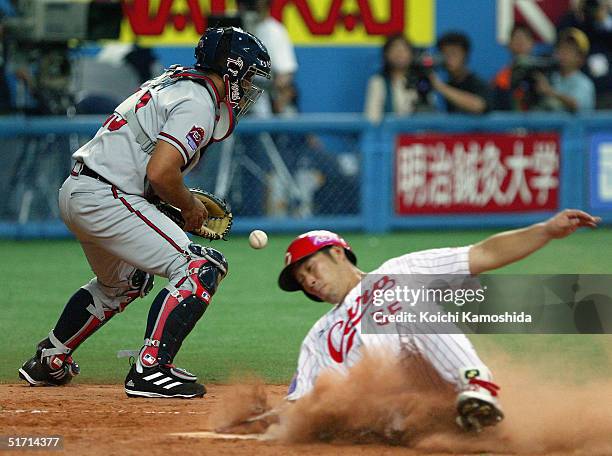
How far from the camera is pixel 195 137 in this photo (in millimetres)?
6078

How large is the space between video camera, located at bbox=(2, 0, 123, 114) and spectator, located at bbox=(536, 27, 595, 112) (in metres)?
5.14

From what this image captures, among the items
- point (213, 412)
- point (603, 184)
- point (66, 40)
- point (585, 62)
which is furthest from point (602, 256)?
point (213, 412)

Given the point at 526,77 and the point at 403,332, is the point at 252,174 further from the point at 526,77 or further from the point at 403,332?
the point at 403,332

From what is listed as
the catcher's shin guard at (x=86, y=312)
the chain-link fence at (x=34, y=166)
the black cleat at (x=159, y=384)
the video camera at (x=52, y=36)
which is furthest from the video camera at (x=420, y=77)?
the black cleat at (x=159, y=384)

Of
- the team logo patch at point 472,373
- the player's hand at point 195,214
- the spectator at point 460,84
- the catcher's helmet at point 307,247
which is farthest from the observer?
the spectator at point 460,84

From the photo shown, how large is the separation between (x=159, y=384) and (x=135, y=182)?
1050mm

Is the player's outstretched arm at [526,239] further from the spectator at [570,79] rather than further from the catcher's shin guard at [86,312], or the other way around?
the spectator at [570,79]

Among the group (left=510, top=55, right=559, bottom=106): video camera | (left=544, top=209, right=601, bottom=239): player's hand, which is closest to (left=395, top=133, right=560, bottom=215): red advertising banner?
(left=510, top=55, right=559, bottom=106): video camera

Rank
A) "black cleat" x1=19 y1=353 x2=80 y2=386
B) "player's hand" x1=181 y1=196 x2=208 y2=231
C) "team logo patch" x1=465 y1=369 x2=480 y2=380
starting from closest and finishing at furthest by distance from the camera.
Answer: "team logo patch" x1=465 y1=369 x2=480 y2=380
"player's hand" x1=181 y1=196 x2=208 y2=231
"black cleat" x1=19 y1=353 x2=80 y2=386

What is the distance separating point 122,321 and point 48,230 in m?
4.51

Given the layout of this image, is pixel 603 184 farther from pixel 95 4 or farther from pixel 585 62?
pixel 95 4

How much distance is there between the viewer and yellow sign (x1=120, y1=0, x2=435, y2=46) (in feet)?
50.7

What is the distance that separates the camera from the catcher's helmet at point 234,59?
629 cm

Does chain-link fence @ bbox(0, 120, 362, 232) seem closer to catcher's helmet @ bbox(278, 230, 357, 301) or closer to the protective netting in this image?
the protective netting
